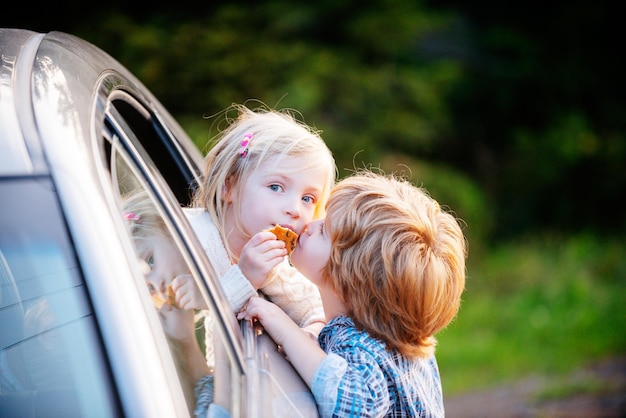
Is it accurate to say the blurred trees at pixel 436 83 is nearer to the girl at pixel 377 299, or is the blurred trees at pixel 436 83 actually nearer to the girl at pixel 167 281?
the girl at pixel 377 299

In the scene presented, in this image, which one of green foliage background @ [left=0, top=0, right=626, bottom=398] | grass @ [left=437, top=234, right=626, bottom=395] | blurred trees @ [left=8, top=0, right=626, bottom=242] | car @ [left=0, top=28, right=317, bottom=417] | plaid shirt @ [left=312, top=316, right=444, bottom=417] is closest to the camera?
car @ [left=0, top=28, right=317, bottom=417]

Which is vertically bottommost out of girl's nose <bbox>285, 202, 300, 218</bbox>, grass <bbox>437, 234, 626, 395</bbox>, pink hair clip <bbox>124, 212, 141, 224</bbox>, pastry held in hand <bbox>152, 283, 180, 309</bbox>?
pastry held in hand <bbox>152, 283, 180, 309</bbox>

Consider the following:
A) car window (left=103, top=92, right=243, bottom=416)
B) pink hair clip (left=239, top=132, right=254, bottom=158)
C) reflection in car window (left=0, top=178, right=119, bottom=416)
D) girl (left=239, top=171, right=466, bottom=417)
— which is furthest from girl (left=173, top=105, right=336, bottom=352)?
reflection in car window (left=0, top=178, right=119, bottom=416)

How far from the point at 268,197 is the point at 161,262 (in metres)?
0.75

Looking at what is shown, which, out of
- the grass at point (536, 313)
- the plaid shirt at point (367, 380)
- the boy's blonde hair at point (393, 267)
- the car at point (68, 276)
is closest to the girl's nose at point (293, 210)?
the boy's blonde hair at point (393, 267)

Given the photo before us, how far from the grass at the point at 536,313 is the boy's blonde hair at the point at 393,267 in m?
4.50

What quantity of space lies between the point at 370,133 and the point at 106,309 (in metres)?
8.16

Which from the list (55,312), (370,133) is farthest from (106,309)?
(370,133)

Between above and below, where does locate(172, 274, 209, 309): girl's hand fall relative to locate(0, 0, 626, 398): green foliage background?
below

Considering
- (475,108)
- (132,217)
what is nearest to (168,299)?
(132,217)

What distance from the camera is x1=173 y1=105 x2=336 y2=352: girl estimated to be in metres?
2.26

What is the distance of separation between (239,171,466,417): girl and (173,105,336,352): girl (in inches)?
4.8

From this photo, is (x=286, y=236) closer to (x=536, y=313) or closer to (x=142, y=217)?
(x=142, y=217)

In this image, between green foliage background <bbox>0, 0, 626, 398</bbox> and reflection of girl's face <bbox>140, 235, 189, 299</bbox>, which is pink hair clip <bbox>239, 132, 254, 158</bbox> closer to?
reflection of girl's face <bbox>140, 235, 189, 299</bbox>
